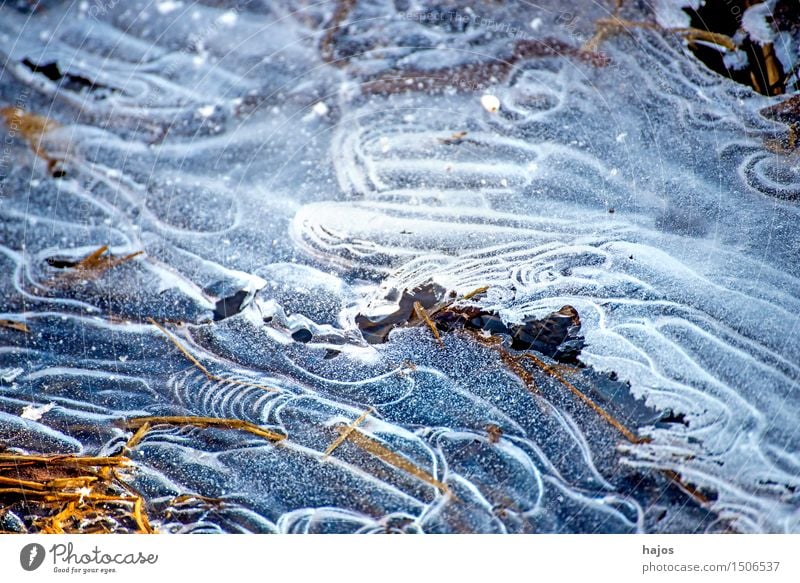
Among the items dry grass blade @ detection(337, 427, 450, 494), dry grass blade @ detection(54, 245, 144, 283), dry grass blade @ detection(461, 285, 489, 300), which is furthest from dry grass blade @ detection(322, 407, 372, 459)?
dry grass blade @ detection(54, 245, 144, 283)

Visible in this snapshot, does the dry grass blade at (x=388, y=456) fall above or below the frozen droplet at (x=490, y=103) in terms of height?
below

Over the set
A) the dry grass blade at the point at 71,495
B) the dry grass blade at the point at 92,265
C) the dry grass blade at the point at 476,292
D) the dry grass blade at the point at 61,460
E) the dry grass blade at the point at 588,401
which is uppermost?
the dry grass blade at the point at 476,292

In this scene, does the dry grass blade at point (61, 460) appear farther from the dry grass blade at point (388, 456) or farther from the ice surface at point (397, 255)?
the dry grass blade at point (388, 456)

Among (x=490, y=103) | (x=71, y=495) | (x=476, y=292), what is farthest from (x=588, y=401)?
(x=71, y=495)

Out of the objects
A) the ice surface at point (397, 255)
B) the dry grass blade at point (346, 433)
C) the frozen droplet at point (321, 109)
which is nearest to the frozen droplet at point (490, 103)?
the ice surface at point (397, 255)

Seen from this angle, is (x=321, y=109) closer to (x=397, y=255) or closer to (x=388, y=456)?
(x=397, y=255)
